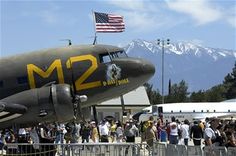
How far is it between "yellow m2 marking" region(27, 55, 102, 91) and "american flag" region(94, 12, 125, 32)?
25.9 ft

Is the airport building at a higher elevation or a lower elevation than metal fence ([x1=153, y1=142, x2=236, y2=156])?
higher

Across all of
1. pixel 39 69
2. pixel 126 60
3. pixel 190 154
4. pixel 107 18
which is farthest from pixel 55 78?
pixel 107 18

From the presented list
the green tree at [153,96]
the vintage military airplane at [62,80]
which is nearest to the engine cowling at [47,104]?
the vintage military airplane at [62,80]

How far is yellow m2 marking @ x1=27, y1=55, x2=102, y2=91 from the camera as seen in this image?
18.8 metres

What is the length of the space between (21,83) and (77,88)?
2.06 meters

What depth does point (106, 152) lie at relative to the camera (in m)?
16.9

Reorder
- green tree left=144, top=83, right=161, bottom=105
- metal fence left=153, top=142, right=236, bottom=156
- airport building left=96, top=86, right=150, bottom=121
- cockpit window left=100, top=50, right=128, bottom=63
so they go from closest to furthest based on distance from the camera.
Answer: metal fence left=153, top=142, right=236, bottom=156 → cockpit window left=100, top=50, right=128, bottom=63 → airport building left=96, top=86, right=150, bottom=121 → green tree left=144, top=83, right=161, bottom=105

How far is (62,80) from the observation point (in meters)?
18.9

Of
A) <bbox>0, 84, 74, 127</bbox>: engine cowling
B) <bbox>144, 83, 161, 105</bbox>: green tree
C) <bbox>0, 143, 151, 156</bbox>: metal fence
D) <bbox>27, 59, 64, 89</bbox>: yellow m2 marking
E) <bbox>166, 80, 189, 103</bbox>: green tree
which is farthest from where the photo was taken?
<bbox>166, 80, 189, 103</bbox>: green tree

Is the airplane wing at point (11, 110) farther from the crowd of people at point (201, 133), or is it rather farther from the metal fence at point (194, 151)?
the crowd of people at point (201, 133)

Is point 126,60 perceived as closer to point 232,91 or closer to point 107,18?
point 107,18

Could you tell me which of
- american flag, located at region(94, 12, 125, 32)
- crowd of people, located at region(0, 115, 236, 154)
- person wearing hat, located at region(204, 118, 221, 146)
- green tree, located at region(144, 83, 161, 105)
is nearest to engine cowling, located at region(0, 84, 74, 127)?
crowd of people, located at region(0, 115, 236, 154)

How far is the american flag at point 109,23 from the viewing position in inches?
1085

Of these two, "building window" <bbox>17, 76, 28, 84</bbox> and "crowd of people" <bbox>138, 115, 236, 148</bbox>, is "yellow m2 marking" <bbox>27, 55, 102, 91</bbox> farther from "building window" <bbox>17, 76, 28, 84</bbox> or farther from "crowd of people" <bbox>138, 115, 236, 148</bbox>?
"crowd of people" <bbox>138, 115, 236, 148</bbox>
